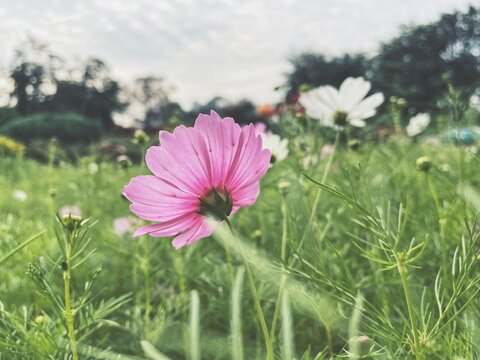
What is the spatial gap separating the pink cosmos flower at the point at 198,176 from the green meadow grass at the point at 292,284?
3 cm

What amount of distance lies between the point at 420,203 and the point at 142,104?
1005 inches

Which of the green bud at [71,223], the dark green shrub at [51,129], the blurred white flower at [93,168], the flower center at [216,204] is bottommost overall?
the dark green shrub at [51,129]

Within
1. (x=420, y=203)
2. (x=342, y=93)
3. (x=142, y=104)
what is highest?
(x=342, y=93)

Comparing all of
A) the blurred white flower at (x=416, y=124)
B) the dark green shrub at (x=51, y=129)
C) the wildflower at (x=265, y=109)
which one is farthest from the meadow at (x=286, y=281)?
the dark green shrub at (x=51, y=129)

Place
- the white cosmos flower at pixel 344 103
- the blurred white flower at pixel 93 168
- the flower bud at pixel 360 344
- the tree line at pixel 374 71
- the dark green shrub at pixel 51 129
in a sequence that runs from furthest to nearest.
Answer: the tree line at pixel 374 71
the dark green shrub at pixel 51 129
the blurred white flower at pixel 93 168
the white cosmos flower at pixel 344 103
the flower bud at pixel 360 344

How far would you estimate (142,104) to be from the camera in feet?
83.6

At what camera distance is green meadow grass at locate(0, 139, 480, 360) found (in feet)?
1.07

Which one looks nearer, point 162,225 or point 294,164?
point 162,225

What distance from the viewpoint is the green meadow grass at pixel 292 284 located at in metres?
0.33

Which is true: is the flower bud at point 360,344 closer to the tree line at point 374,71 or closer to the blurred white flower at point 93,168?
the blurred white flower at point 93,168

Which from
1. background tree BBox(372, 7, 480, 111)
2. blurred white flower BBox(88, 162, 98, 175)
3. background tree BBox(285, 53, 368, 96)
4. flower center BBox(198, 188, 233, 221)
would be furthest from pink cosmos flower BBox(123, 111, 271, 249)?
background tree BBox(285, 53, 368, 96)

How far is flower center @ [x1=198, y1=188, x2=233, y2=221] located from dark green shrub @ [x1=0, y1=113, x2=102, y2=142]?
11182 millimetres

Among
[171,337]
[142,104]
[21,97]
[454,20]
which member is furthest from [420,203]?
[142,104]

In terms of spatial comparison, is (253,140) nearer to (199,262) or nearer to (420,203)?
(199,262)
